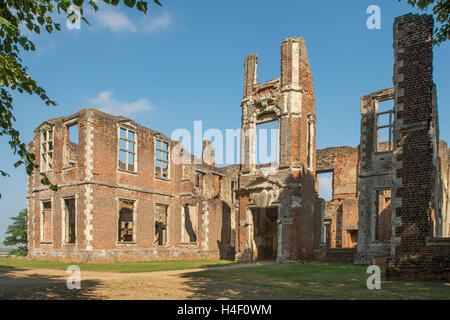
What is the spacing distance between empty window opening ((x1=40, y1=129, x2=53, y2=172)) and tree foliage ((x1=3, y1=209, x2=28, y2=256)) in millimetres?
9689

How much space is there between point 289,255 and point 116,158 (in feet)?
33.9

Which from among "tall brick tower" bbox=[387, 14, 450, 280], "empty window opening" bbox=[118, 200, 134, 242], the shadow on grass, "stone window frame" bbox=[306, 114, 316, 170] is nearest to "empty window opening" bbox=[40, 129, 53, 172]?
"empty window opening" bbox=[118, 200, 134, 242]

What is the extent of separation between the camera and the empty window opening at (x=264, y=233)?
20766 mm

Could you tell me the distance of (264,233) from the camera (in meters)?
21.7

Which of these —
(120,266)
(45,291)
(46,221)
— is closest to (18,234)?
(46,221)

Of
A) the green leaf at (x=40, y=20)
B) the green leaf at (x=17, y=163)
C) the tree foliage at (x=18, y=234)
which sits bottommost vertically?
the tree foliage at (x=18, y=234)

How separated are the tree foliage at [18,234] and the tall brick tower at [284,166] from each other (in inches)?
714

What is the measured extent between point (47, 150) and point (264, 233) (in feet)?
42.8

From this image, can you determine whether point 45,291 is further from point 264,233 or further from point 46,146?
point 46,146

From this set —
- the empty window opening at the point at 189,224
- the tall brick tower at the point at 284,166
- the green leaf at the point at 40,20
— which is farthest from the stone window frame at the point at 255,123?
the green leaf at the point at 40,20

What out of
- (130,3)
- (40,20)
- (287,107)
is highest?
(287,107)

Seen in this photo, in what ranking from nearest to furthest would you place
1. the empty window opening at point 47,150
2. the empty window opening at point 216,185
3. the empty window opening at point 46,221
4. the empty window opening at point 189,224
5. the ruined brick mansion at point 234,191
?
the ruined brick mansion at point 234,191 < the empty window opening at point 46,221 < the empty window opening at point 47,150 < the empty window opening at point 189,224 < the empty window opening at point 216,185

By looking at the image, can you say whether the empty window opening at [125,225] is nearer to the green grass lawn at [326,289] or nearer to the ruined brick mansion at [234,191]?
the ruined brick mansion at [234,191]
